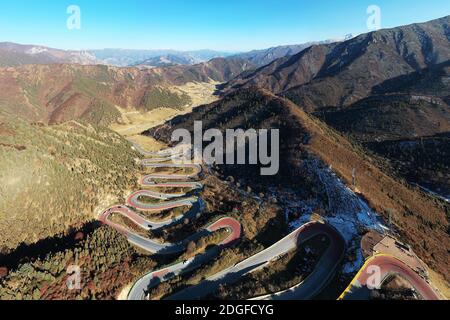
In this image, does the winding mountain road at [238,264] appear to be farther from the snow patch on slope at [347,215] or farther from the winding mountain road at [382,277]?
the snow patch on slope at [347,215]

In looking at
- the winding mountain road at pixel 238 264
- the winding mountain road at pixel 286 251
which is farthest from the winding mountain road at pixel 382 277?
the winding mountain road at pixel 286 251

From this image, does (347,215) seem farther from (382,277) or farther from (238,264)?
(238,264)

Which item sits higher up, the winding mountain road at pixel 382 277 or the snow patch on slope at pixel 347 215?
the snow patch on slope at pixel 347 215

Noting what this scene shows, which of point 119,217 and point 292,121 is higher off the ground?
point 292,121

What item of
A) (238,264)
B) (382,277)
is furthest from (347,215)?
A: (238,264)

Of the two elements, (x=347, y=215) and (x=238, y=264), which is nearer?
(x=238, y=264)

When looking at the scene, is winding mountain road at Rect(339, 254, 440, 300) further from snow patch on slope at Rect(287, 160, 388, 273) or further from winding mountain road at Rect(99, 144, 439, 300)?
Result: snow patch on slope at Rect(287, 160, 388, 273)

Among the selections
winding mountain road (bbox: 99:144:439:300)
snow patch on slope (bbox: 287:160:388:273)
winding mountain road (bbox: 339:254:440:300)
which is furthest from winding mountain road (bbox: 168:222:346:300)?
winding mountain road (bbox: 339:254:440:300)

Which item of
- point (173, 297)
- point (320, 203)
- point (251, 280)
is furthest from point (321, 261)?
point (173, 297)

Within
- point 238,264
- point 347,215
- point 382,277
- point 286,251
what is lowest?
point 238,264

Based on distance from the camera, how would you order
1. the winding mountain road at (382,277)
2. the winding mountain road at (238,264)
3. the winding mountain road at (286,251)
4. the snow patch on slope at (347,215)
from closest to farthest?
the winding mountain road at (382,277) → the winding mountain road at (238,264) → the winding mountain road at (286,251) → the snow patch on slope at (347,215)
